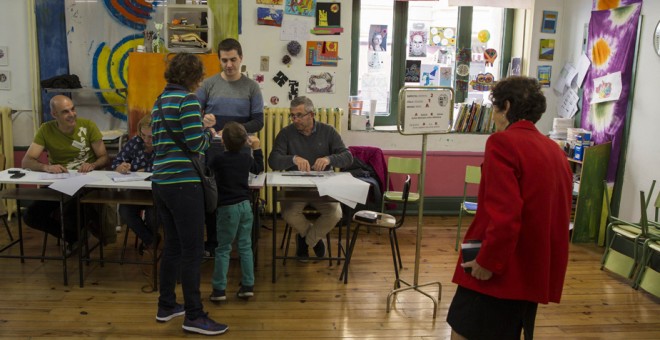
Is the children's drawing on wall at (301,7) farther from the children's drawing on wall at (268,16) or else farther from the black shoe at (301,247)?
the black shoe at (301,247)

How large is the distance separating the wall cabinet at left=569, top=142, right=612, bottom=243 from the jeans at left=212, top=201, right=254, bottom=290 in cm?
291

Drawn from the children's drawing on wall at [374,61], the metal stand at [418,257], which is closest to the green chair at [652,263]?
the metal stand at [418,257]

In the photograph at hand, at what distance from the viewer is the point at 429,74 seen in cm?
566

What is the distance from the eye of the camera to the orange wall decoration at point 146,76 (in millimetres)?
4727

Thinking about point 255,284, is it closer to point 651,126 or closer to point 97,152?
point 97,152

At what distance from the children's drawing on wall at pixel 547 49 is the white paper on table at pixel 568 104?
0.41 meters

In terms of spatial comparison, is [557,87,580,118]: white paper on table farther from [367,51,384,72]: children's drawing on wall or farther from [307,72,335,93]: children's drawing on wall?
[307,72,335,93]: children's drawing on wall

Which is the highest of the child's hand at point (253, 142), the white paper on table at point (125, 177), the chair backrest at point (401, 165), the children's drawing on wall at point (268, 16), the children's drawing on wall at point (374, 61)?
the children's drawing on wall at point (268, 16)

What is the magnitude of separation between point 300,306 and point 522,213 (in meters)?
1.81

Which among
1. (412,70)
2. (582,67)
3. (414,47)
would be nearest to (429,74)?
(412,70)

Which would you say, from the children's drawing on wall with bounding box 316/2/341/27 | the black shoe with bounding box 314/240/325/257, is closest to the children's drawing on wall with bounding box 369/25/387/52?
the children's drawing on wall with bounding box 316/2/341/27

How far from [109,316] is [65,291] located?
55 cm

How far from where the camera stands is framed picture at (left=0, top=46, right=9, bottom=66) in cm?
503

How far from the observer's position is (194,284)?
2.82 metres
